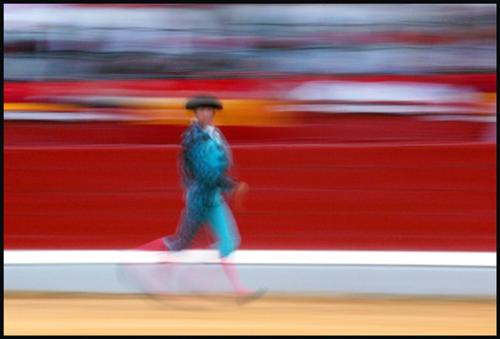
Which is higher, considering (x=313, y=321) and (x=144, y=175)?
(x=144, y=175)

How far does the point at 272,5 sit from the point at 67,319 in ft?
7.45

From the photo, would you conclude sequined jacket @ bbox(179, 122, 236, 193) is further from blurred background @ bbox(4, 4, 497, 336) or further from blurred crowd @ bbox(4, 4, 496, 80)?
blurred crowd @ bbox(4, 4, 496, 80)

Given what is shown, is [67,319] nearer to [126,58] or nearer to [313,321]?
[313,321]

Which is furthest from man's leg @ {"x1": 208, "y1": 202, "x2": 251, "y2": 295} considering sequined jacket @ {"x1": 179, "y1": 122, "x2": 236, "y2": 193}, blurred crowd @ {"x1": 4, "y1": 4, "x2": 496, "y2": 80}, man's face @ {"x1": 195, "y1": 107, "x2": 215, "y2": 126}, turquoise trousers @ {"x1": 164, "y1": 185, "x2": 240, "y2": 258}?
blurred crowd @ {"x1": 4, "y1": 4, "x2": 496, "y2": 80}

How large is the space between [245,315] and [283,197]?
1.16 m

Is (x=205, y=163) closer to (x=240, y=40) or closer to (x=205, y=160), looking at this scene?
(x=205, y=160)

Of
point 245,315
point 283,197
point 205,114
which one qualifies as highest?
point 283,197

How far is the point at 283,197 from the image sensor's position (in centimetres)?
905

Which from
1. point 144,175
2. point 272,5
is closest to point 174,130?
point 144,175

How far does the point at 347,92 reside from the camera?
895 cm

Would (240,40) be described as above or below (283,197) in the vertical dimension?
above

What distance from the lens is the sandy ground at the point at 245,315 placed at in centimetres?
758

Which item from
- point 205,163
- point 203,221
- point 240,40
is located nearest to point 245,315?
point 203,221

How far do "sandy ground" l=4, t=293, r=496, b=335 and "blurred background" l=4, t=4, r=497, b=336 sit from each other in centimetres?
50
